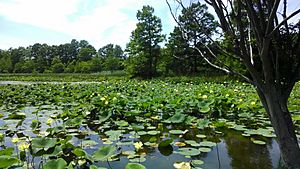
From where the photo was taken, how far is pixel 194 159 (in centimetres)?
280

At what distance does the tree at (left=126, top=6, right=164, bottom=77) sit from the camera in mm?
23969

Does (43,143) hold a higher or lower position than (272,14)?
lower

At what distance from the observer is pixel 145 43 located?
24.0 meters

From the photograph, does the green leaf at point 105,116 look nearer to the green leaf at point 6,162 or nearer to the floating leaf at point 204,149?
the floating leaf at point 204,149

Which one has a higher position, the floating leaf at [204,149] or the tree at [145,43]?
the tree at [145,43]

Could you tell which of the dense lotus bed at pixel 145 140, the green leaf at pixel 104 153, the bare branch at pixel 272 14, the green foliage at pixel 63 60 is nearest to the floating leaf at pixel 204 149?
the dense lotus bed at pixel 145 140

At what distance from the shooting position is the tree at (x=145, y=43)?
2397cm

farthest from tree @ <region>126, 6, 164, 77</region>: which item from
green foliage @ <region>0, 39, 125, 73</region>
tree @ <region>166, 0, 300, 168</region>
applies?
tree @ <region>166, 0, 300, 168</region>

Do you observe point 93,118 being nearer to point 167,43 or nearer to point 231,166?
point 231,166

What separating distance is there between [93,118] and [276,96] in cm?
363

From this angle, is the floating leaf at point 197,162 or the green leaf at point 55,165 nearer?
the green leaf at point 55,165

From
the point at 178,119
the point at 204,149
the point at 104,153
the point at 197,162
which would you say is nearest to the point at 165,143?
the point at 204,149

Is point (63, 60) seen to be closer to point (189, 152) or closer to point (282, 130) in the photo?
point (189, 152)

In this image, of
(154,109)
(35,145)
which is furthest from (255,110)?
(35,145)
